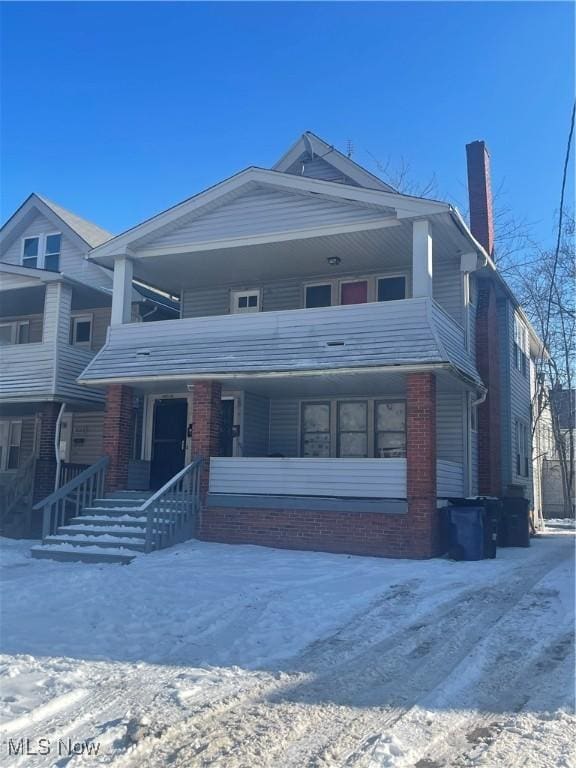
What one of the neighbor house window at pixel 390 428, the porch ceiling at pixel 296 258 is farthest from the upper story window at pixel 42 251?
the neighbor house window at pixel 390 428

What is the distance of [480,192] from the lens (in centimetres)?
1803

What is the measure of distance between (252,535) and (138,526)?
6.88 ft

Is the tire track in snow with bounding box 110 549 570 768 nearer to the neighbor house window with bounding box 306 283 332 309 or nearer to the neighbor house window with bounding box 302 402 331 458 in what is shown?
the neighbor house window with bounding box 302 402 331 458

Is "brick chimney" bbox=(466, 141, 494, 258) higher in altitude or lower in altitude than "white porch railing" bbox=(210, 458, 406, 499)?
higher

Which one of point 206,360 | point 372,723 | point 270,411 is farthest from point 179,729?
point 270,411

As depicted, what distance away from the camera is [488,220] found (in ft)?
58.4

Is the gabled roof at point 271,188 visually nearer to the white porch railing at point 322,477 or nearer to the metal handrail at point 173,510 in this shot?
the white porch railing at point 322,477

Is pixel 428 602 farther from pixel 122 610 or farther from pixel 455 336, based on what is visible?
pixel 455 336

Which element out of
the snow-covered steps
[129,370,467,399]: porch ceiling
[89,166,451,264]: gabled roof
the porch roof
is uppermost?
[89,166,451,264]: gabled roof

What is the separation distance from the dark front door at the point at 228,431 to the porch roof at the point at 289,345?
2.10 m

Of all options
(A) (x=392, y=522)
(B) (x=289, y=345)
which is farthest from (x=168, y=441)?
(A) (x=392, y=522)

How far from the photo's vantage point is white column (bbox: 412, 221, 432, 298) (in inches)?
501

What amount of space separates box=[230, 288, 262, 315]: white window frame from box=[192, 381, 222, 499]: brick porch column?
3.31 metres

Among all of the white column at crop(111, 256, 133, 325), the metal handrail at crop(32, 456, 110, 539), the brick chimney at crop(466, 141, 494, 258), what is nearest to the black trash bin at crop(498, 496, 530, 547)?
the brick chimney at crop(466, 141, 494, 258)
